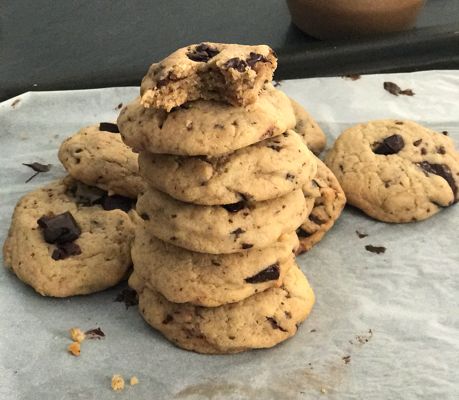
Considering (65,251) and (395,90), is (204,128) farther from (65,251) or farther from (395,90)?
(395,90)

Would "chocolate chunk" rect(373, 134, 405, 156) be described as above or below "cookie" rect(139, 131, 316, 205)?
below

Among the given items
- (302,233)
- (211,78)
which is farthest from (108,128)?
(211,78)

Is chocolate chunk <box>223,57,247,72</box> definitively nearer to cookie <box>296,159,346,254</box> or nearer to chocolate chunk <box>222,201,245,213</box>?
chocolate chunk <box>222,201,245,213</box>

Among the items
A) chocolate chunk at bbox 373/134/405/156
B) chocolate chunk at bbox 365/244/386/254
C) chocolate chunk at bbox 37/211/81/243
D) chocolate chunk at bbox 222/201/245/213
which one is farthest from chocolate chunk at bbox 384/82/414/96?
chocolate chunk at bbox 37/211/81/243

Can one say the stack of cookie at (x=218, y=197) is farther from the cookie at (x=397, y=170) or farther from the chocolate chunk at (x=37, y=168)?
the chocolate chunk at (x=37, y=168)

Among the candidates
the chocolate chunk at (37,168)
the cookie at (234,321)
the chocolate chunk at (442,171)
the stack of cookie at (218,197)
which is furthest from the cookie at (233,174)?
the chocolate chunk at (37,168)

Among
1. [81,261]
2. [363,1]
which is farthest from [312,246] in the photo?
[363,1]

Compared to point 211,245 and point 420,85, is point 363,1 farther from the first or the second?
point 211,245
